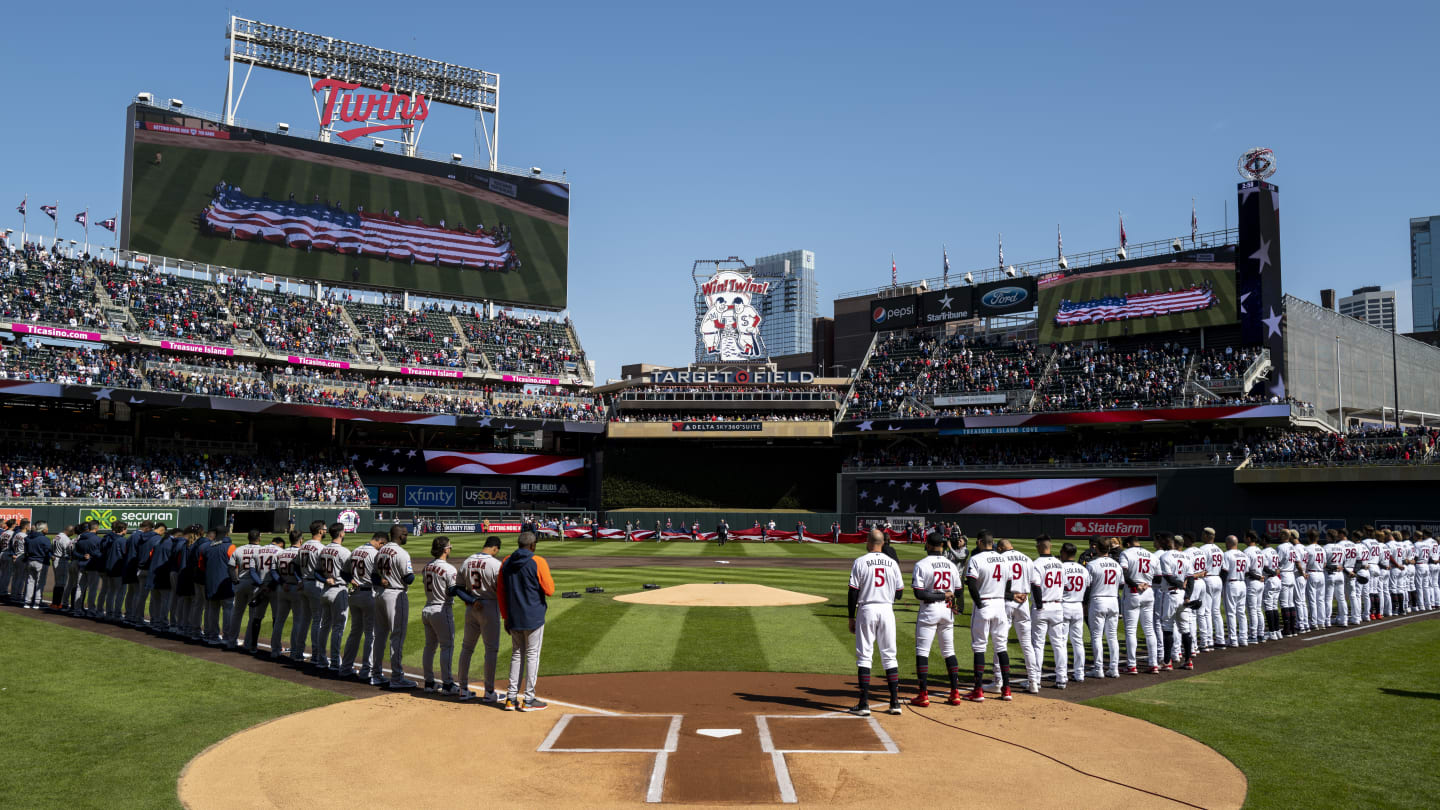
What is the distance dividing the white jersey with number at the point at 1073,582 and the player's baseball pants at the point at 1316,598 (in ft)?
26.7

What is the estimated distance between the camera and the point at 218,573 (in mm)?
15172

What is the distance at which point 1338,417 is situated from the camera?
56031 mm

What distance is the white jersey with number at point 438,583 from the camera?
38.9 feet

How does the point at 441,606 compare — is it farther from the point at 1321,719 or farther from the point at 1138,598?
the point at 1321,719

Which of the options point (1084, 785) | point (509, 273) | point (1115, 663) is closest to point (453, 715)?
point (1084, 785)

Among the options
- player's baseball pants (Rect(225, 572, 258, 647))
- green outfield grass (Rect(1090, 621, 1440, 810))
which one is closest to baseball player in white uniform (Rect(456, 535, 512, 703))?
player's baseball pants (Rect(225, 572, 258, 647))

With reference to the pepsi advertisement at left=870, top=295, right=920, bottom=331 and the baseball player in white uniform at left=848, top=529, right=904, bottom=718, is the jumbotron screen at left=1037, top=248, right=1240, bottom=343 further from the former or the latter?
the baseball player in white uniform at left=848, top=529, right=904, bottom=718

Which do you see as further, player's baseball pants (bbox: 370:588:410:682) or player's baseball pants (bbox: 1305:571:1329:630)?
player's baseball pants (bbox: 1305:571:1329:630)

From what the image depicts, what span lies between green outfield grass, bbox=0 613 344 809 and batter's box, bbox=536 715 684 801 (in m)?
3.31

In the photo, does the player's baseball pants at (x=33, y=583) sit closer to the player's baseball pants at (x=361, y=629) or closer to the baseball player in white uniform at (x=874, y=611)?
the player's baseball pants at (x=361, y=629)

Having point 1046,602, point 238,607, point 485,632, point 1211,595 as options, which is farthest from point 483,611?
point 1211,595

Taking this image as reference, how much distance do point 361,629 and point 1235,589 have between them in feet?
45.5

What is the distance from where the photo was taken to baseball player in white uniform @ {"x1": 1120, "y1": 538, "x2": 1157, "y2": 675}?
46.5 ft

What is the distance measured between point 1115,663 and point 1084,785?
5.84 metres
